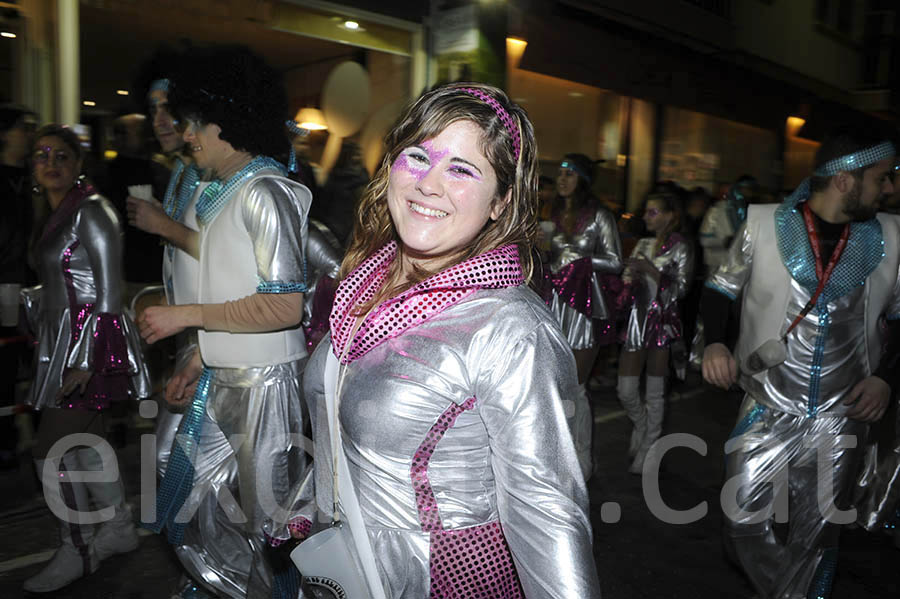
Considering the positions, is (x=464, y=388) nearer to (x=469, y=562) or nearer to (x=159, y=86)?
(x=469, y=562)

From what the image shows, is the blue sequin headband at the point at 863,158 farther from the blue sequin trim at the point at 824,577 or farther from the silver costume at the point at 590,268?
the silver costume at the point at 590,268

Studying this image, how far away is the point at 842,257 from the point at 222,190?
8.23 ft

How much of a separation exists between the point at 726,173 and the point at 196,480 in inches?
588

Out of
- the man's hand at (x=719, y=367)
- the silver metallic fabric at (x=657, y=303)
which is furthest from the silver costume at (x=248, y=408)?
the silver metallic fabric at (x=657, y=303)

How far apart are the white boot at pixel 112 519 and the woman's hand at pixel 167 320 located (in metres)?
1.40

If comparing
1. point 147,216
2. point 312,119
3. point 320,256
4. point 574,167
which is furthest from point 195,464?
point 312,119

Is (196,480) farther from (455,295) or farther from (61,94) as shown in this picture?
(61,94)

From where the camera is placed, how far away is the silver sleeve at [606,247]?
542cm

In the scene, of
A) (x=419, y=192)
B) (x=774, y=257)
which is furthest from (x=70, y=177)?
(x=774, y=257)

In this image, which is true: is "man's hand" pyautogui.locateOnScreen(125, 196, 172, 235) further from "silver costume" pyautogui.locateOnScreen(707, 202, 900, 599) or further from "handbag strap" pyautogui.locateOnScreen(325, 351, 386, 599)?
"silver costume" pyautogui.locateOnScreen(707, 202, 900, 599)

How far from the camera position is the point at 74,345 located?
3666mm

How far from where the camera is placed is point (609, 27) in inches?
470

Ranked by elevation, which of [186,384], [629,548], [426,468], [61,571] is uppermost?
[426,468]

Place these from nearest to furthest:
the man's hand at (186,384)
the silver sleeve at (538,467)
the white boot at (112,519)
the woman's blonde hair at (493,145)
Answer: the silver sleeve at (538,467) < the woman's blonde hair at (493,145) < the man's hand at (186,384) < the white boot at (112,519)
